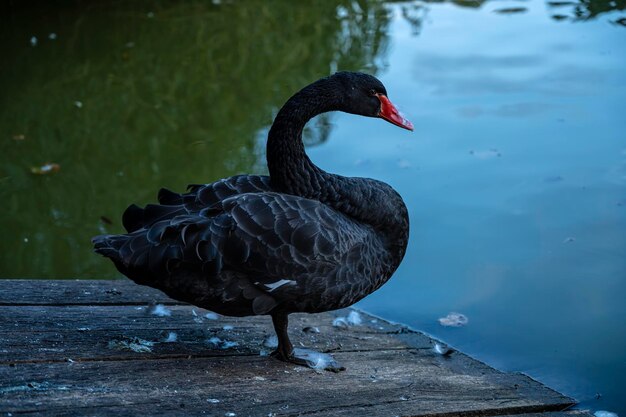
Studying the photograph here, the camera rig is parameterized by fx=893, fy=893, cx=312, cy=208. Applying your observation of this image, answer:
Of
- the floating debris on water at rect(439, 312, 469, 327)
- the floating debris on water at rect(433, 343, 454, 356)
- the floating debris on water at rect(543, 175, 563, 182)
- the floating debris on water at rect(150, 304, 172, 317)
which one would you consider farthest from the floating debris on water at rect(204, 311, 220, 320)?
the floating debris on water at rect(543, 175, 563, 182)

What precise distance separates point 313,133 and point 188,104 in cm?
102

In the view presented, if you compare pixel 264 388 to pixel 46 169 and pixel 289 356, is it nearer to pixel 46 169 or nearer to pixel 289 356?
pixel 289 356

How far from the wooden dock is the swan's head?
868mm

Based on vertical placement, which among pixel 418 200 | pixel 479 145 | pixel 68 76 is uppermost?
pixel 68 76

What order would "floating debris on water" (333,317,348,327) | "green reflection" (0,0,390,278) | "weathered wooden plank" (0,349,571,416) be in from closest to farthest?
"weathered wooden plank" (0,349,571,416), "floating debris on water" (333,317,348,327), "green reflection" (0,0,390,278)

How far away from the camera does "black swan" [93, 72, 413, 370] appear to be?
2.79 metres

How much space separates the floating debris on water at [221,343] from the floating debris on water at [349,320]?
544mm

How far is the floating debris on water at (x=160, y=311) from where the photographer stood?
3391 mm

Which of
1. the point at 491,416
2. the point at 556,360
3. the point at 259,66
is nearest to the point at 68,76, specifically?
the point at 259,66

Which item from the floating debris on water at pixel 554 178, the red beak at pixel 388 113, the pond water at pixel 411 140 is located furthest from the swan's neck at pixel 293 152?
the floating debris on water at pixel 554 178

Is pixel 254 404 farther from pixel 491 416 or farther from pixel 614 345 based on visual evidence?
pixel 614 345

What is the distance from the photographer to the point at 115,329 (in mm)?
3145

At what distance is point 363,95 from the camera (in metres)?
3.24

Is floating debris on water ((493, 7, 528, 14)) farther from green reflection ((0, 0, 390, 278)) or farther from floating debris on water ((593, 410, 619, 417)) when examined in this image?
floating debris on water ((593, 410, 619, 417))
